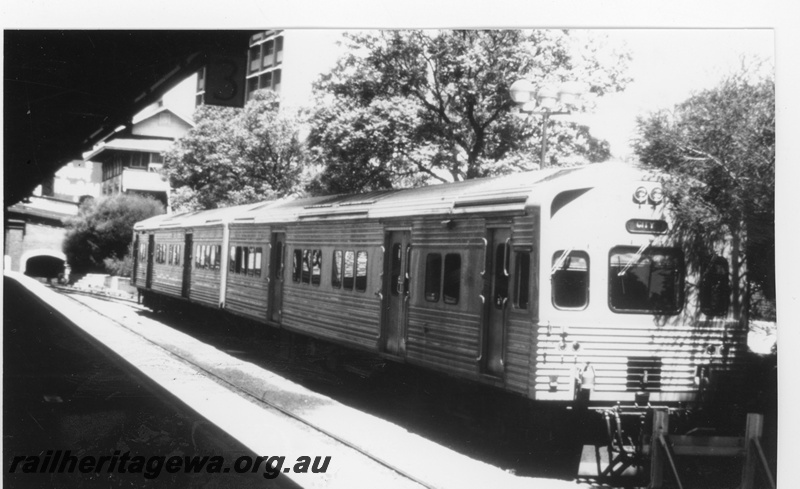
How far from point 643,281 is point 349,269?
16.6 ft

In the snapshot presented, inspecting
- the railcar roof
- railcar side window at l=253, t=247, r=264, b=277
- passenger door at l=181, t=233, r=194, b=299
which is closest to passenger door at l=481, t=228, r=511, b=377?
the railcar roof

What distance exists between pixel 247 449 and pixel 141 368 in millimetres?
4402

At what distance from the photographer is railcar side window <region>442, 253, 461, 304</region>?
9469 mm

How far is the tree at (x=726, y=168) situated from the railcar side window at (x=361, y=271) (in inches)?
177

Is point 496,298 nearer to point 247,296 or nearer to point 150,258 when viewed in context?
point 247,296

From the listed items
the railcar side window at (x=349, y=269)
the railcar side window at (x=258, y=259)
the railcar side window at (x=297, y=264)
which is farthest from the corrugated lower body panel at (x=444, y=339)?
the railcar side window at (x=258, y=259)

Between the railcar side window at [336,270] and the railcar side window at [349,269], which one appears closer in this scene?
the railcar side window at [349,269]

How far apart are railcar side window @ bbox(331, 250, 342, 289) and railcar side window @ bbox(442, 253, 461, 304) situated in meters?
3.06

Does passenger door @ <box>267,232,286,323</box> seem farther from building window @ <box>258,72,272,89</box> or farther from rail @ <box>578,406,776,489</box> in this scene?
rail @ <box>578,406,776,489</box>

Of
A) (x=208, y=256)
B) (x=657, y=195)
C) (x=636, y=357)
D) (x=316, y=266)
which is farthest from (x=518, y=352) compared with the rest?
(x=208, y=256)

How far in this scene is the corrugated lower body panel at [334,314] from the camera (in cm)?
1146

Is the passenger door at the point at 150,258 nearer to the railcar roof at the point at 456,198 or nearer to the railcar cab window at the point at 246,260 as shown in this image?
the railcar cab window at the point at 246,260
